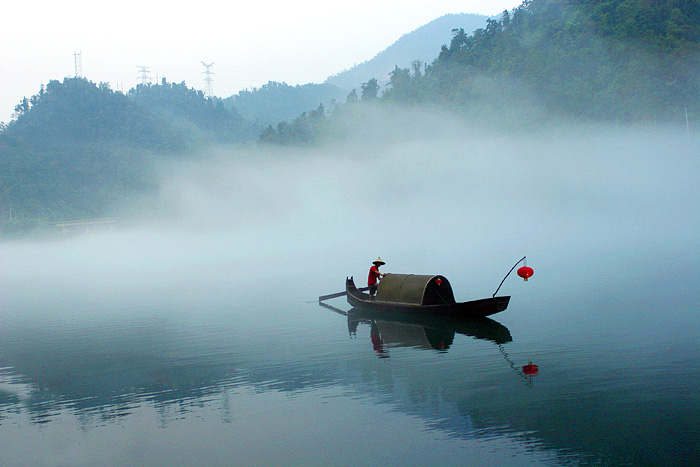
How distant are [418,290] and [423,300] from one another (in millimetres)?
456

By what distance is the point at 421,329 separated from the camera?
69.5ft

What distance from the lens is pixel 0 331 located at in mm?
26219

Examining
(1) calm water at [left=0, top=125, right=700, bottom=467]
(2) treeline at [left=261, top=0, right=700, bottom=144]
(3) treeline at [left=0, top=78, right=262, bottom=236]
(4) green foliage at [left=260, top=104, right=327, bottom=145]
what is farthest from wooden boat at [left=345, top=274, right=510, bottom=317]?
(4) green foliage at [left=260, top=104, right=327, bottom=145]

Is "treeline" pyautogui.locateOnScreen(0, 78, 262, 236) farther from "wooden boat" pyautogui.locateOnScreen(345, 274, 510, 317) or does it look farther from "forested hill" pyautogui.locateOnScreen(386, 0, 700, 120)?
"wooden boat" pyautogui.locateOnScreen(345, 274, 510, 317)

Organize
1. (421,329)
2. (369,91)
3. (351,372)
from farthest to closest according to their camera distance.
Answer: (369,91), (421,329), (351,372)

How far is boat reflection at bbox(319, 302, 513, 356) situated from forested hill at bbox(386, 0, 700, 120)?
259 ft

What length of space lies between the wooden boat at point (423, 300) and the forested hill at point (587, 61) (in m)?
78.7

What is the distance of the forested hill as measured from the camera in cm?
9156

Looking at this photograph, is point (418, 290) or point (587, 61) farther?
point (587, 61)

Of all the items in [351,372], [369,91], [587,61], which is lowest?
[351,372]

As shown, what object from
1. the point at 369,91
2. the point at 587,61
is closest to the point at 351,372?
the point at 587,61

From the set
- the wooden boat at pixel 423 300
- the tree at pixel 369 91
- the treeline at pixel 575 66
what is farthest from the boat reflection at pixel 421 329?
the tree at pixel 369 91

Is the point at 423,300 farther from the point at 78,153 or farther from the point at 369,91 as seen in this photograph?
the point at 78,153

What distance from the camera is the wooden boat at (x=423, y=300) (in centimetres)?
2041
